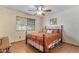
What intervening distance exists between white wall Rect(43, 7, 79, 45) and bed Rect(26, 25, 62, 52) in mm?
113

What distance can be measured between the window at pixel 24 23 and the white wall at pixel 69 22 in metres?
0.25

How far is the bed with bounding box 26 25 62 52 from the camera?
55.8 inches

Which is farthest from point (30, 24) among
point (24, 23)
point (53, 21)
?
point (53, 21)

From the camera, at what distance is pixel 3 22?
136cm

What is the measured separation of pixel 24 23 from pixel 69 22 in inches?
33.1

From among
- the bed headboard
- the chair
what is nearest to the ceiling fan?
the bed headboard

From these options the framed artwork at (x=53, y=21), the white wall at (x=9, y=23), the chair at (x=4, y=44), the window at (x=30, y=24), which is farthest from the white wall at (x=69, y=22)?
the chair at (x=4, y=44)

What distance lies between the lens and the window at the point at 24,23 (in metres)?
1.46

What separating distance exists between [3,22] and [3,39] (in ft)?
0.94

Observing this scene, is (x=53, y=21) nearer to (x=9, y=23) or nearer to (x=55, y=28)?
(x=55, y=28)

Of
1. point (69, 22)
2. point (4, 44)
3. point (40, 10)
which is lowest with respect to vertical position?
point (4, 44)

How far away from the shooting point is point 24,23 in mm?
1502
